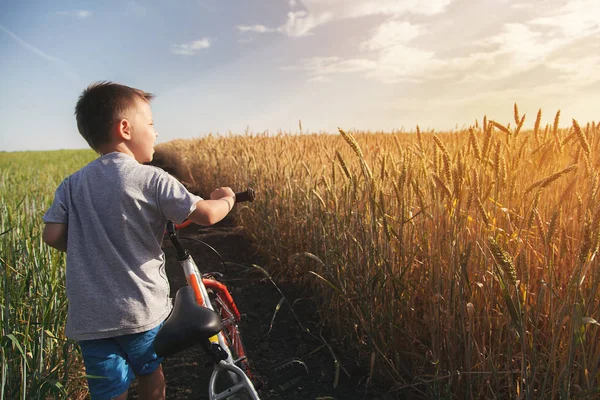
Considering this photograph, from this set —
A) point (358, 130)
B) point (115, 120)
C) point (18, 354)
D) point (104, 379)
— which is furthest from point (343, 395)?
point (358, 130)

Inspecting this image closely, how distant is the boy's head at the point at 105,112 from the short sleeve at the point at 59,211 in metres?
0.20

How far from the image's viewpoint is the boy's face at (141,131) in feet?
Result: 5.13

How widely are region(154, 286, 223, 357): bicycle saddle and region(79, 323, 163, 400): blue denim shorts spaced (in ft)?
1.58

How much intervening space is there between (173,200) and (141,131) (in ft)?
1.15

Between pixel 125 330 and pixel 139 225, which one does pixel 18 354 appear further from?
pixel 139 225

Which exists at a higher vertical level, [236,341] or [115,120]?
[115,120]

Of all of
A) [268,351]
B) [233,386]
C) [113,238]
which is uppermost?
[113,238]

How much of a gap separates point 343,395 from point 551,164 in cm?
159

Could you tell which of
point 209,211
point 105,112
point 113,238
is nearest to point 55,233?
→ point 113,238

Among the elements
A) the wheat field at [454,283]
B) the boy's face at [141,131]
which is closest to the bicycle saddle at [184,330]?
the wheat field at [454,283]

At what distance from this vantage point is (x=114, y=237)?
147cm

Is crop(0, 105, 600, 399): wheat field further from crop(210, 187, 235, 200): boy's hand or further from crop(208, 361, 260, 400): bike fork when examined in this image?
crop(208, 361, 260, 400): bike fork

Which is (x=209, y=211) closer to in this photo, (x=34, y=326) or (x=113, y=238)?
(x=113, y=238)

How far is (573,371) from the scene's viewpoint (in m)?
1.51
